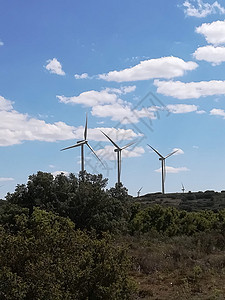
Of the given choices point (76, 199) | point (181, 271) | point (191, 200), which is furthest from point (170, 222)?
point (191, 200)

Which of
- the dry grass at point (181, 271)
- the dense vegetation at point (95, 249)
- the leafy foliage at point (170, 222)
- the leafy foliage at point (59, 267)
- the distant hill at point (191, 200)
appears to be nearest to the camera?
the leafy foliage at point (59, 267)

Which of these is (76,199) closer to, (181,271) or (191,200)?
(181,271)

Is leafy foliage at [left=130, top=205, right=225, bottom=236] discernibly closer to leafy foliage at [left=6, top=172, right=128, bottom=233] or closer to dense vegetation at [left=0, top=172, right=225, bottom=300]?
dense vegetation at [left=0, top=172, right=225, bottom=300]

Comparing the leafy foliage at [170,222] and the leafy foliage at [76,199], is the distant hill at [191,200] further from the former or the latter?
the leafy foliage at [76,199]

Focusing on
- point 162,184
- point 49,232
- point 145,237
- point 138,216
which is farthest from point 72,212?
point 162,184

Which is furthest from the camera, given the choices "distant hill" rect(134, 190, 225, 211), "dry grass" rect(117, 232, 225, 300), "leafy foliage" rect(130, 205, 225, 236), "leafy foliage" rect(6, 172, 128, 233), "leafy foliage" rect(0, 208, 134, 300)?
"distant hill" rect(134, 190, 225, 211)

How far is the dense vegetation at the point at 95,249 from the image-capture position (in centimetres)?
861

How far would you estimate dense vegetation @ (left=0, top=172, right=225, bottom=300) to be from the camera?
8609mm

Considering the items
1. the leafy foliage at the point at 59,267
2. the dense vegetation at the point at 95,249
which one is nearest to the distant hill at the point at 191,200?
the dense vegetation at the point at 95,249

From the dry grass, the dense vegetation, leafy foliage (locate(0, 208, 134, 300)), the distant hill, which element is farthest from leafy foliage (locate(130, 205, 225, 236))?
the distant hill

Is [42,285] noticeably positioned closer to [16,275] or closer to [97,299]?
[16,275]

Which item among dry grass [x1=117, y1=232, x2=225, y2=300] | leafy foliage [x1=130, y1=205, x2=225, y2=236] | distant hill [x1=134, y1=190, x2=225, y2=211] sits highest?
distant hill [x1=134, y1=190, x2=225, y2=211]

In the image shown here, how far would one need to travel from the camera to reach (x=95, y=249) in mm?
10000

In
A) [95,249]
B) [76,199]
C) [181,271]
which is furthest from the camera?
[76,199]
